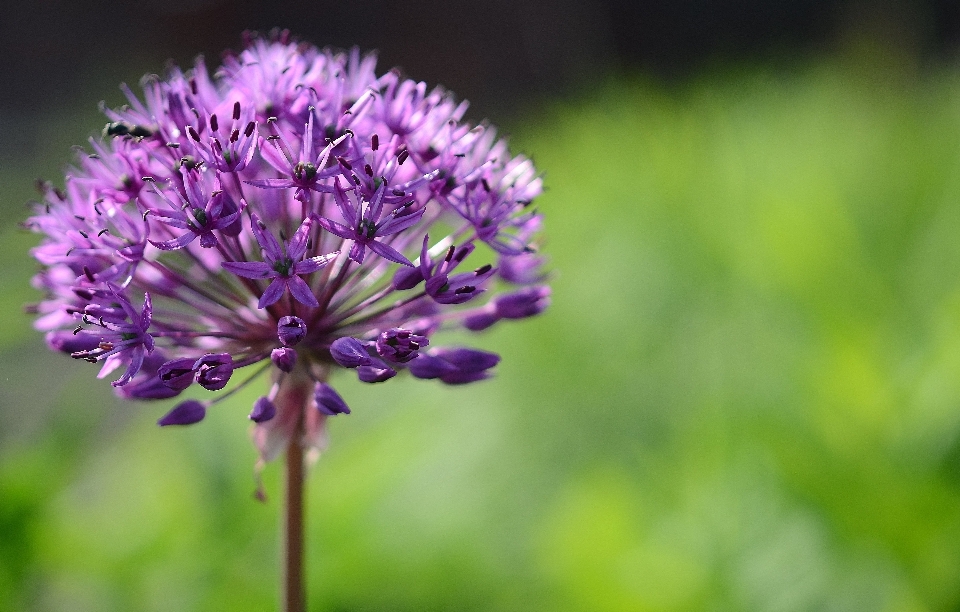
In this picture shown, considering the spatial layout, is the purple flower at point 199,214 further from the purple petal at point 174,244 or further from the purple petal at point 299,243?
the purple petal at point 299,243

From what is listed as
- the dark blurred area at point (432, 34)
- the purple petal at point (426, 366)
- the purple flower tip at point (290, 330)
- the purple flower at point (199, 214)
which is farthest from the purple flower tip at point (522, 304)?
the dark blurred area at point (432, 34)

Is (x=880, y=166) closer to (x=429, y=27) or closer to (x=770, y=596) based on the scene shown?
(x=770, y=596)

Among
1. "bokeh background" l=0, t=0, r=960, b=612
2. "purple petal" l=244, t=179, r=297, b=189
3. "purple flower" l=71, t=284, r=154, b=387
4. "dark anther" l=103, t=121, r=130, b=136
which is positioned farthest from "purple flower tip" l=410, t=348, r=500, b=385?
"bokeh background" l=0, t=0, r=960, b=612

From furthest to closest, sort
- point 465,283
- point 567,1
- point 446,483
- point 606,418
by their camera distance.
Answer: point 567,1
point 606,418
point 446,483
point 465,283

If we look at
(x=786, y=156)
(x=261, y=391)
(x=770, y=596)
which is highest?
(x=786, y=156)

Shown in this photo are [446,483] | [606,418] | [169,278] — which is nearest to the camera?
[169,278]

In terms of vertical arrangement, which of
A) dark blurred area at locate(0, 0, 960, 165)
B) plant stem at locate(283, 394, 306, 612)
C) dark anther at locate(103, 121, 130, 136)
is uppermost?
dark blurred area at locate(0, 0, 960, 165)

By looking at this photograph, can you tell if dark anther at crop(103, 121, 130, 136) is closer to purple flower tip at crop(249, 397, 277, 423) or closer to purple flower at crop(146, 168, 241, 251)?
purple flower at crop(146, 168, 241, 251)

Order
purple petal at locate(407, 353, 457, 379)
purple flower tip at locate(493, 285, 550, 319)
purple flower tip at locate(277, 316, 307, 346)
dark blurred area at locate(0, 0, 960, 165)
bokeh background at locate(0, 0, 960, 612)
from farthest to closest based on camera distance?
dark blurred area at locate(0, 0, 960, 165), bokeh background at locate(0, 0, 960, 612), purple flower tip at locate(493, 285, 550, 319), purple petal at locate(407, 353, 457, 379), purple flower tip at locate(277, 316, 307, 346)

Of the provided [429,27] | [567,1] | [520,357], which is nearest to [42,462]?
[520,357]
